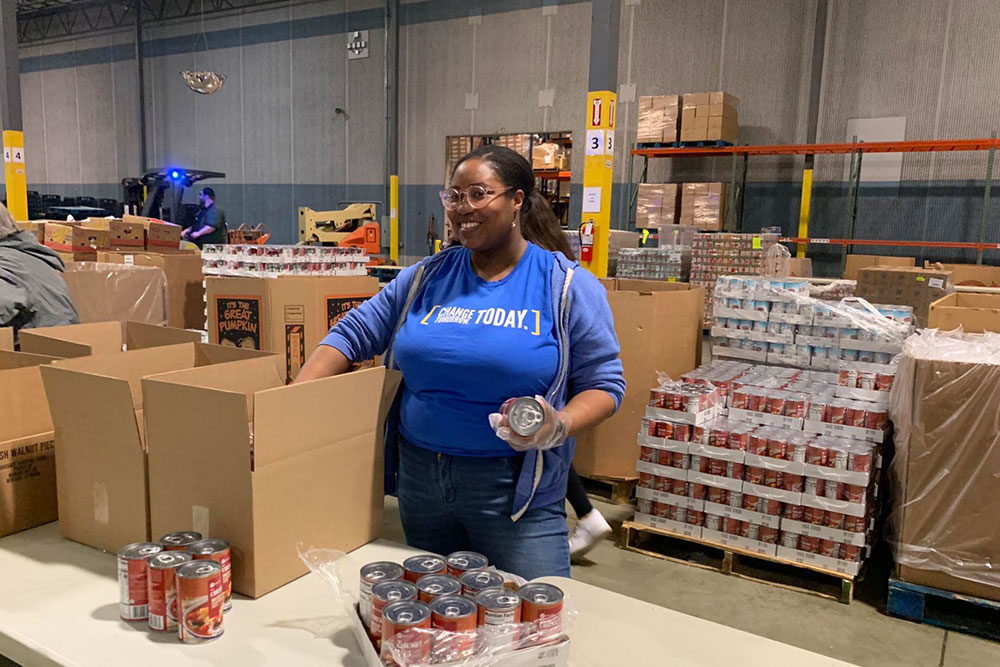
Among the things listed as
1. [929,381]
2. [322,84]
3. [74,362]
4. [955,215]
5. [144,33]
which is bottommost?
[929,381]

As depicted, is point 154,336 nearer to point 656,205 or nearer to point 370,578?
point 370,578

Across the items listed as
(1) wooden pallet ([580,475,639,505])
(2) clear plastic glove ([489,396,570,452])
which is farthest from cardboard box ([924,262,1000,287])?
(2) clear plastic glove ([489,396,570,452])

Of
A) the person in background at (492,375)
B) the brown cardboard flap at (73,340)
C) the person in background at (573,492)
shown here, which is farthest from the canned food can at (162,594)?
the person in background at (573,492)

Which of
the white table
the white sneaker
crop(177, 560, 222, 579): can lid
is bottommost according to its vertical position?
the white sneaker

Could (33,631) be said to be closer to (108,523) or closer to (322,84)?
(108,523)

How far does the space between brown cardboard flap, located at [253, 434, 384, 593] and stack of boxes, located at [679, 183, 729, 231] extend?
898 cm

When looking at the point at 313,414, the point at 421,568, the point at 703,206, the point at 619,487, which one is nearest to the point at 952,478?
the point at 619,487

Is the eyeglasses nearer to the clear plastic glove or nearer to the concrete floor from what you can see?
the clear plastic glove

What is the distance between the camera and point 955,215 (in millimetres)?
9453

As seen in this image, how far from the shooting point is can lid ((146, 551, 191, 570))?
123cm

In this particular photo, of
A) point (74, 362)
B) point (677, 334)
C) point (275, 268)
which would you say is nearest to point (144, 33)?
point (275, 268)

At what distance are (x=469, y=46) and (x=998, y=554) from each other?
11569 millimetres

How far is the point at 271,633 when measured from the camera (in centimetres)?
128

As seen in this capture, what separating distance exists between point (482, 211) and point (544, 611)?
0.96m
